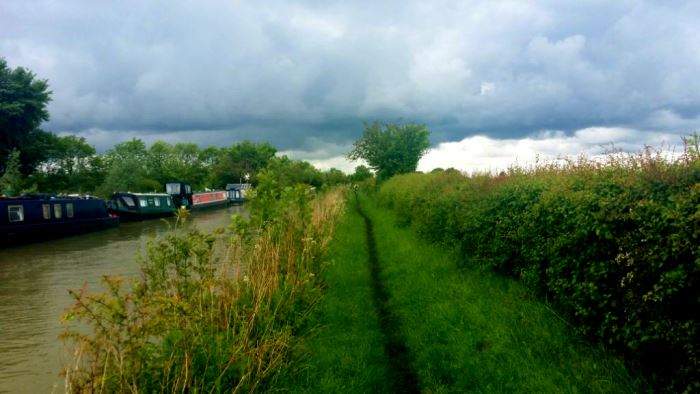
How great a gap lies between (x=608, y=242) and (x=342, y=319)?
13.0ft

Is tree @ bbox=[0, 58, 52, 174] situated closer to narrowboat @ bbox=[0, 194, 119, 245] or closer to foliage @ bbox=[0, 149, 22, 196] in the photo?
foliage @ bbox=[0, 149, 22, 196]

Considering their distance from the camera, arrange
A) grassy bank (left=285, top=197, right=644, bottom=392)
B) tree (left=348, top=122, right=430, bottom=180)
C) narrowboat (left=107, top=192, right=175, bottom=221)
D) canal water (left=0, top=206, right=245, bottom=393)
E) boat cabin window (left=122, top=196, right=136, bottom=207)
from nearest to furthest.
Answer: grassy bank (left=285, top=197, right=644, bottom=392)
canal water (left=0, top=206, right=245, bottom=393)
narrowboat (left=107, top=192, right=175, bottom=221)
boat cabin window (left=122, top=196, right=136, bottom=207)
tree (left=348, top=122, right=430, bottom=180)

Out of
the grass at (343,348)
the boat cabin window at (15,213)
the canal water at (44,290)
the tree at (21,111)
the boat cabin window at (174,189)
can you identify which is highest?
the tree at (21,111)

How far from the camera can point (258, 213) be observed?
975 centimetres

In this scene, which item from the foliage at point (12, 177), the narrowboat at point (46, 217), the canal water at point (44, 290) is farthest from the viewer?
the foliage at point (12, 177)

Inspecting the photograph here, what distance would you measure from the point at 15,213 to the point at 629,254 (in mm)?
26102

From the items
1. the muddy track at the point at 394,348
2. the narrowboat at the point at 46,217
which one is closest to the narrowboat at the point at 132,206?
the narrowboat at the point at 46,217

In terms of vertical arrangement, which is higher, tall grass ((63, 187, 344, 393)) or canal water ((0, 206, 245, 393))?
tall grass ((63, 187, 344, 393))

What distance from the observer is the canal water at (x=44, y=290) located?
298 inches

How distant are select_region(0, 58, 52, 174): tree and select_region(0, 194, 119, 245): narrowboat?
1337cm

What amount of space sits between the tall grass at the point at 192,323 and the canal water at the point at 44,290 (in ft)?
1.90

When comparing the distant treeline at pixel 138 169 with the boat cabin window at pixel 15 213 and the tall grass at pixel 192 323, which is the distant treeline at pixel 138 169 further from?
the boat cabin window at pixel 15 213

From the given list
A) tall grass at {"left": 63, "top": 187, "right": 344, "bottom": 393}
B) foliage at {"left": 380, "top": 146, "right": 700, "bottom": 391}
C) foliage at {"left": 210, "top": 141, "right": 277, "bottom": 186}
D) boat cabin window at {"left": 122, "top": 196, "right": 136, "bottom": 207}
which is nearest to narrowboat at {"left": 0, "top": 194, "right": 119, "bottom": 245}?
boat cabin window at {"left": 122, "top": 196, "right": 136, "bottom": 207}

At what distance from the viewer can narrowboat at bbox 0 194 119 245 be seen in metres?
23.3
